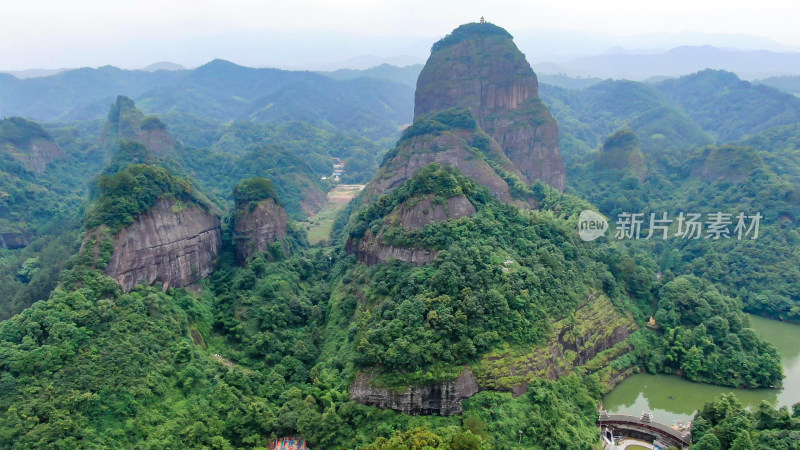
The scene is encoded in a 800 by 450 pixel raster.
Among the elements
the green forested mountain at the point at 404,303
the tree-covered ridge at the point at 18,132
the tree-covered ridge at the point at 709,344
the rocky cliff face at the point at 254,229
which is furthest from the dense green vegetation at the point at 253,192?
the tree-covered ridge at the point at 18,132

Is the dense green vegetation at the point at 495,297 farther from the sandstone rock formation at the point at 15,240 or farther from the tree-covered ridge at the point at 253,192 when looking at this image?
the sandstone rock formation at the point at 15,240

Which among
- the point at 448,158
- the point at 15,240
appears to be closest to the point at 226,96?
the point at 15,240

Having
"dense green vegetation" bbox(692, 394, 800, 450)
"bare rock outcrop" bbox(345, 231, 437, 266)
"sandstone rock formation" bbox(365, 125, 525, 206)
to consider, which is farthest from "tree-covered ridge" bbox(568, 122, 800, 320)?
"bare rock outcrop" bbox(345, 231, 437, 266)

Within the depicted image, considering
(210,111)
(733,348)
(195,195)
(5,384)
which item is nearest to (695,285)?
(733,348)

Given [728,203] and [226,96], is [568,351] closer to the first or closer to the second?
[728,203]

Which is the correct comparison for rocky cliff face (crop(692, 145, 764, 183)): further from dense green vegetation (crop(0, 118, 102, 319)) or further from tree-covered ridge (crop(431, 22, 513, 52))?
dense green vegetation (crop(0, 118, 102, 319))

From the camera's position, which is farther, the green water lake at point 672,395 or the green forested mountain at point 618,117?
the green forested mountain at point 618,117
